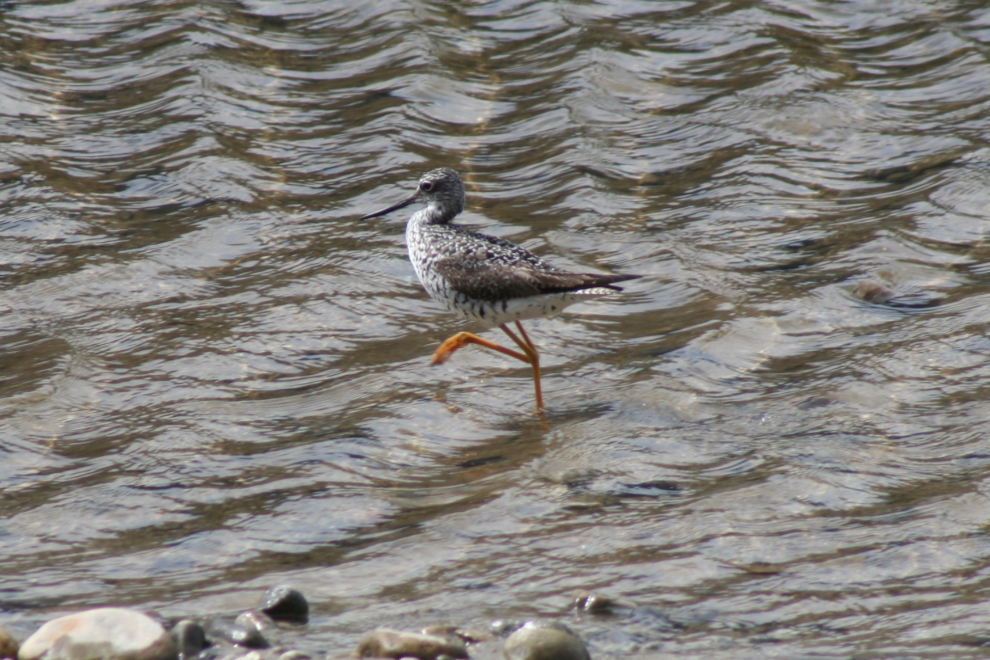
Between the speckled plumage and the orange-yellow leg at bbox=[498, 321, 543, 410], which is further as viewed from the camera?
the orange-yellow leg at bbox=[498, 321, 543, 410]

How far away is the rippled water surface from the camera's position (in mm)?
5234

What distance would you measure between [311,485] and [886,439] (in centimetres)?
302

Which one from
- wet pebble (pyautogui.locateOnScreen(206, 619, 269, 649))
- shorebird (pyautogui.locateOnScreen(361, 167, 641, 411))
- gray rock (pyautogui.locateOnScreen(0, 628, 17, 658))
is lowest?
wet pebble (pyautogui.locateOnScreen(206, 619, 269, 649))

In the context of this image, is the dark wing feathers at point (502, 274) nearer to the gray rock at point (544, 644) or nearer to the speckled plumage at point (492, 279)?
the speckled plumage at point (492, 279)

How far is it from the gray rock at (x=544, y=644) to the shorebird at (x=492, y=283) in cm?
281

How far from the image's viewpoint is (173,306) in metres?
8.34

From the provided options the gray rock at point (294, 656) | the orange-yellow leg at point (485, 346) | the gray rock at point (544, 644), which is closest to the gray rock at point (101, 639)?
Result: the gray rock at point (294, 656)

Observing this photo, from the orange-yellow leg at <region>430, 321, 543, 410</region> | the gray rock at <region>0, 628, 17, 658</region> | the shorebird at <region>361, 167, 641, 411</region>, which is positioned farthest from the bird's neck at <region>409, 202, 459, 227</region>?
the gray rock at <region>0, 628, 17, 658</region>

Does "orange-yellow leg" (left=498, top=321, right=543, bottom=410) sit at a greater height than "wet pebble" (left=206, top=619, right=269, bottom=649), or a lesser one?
lesser

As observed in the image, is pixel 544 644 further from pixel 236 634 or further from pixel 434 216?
pixel 434 216

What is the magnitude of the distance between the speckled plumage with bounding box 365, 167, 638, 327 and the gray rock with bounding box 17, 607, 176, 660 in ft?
10.8

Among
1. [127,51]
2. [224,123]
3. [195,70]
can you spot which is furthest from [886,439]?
[127,51]

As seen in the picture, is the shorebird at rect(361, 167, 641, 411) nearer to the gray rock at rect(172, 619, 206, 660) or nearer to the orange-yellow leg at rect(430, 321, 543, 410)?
the orange-yellow leg at rect(430, 321, 543, 410)

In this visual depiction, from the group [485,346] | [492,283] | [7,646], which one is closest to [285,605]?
[7,646]
